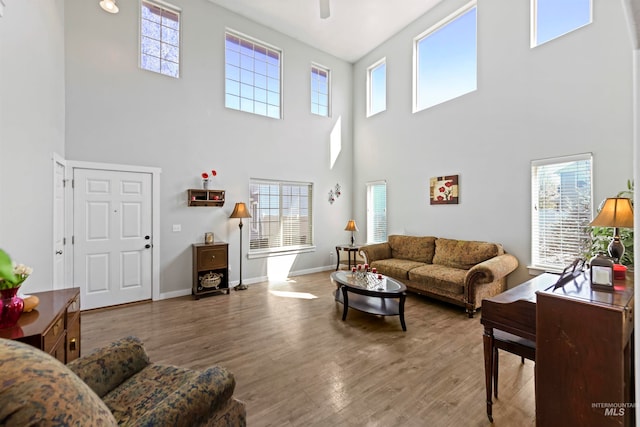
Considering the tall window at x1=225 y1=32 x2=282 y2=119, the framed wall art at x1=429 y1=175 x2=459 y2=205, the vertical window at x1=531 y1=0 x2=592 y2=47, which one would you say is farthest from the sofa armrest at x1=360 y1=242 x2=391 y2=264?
the vertical window at x1=531 y1=0 x2=592 y2=47

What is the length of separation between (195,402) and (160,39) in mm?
5267

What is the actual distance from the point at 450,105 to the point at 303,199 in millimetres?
3308

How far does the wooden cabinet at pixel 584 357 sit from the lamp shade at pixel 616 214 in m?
0.67

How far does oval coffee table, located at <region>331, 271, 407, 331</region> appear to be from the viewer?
3.14 metres

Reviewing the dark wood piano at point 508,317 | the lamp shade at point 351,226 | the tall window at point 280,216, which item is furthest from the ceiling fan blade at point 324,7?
the lamp shade at point 351,226

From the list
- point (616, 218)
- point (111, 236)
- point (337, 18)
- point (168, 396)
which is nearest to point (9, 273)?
point (168, 396)

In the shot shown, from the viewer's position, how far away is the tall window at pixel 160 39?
4238mm

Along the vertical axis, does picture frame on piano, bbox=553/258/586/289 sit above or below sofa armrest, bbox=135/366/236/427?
above

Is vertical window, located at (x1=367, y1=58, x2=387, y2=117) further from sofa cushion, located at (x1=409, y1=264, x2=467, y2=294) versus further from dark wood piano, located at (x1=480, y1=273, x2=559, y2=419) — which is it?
dark wood piano, located at (x1=480, y1=273, x2=559, y2=419)

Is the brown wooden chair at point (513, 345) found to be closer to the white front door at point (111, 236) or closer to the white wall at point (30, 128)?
the white wall at point (30, 128)

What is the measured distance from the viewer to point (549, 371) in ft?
4.73

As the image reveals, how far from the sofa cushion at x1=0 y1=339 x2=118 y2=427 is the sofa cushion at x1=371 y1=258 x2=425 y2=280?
13.4 ft

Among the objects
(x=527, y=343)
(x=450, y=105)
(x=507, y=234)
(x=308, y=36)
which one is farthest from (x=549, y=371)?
(x=308, y=36)

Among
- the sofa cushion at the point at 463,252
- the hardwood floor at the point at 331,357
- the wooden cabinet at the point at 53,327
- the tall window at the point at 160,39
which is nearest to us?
the wooden cabinet at the point at 53,327
